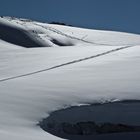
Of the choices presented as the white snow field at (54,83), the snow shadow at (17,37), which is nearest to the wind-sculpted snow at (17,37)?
the snow shadow at (17,37)

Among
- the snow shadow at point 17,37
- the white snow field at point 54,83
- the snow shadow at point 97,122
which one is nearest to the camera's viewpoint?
the white snow field at point 54,83

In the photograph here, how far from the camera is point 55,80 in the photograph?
6098 mm

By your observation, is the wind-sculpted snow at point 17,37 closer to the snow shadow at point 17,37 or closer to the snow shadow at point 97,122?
the snow shadow at point 17,37

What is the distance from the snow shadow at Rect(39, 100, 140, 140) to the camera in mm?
4654

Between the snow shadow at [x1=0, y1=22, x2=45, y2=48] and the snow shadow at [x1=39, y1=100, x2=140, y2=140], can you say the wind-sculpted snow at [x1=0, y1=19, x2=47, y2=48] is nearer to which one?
the snow shadow at [x1=0, y1=22, x2=45, y2=48]

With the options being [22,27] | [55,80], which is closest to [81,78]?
[55,80]

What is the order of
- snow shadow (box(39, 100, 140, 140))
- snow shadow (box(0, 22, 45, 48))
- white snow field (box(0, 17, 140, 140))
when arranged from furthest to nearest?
snow shadow (box(0, 22, 45, 48)), snow shadow (box(39, 100, 140, 140)), white snow field (box(0, 17, 140, 140))

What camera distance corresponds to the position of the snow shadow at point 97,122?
183 inches

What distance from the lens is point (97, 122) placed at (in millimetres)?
4824

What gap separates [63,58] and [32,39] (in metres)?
6.27

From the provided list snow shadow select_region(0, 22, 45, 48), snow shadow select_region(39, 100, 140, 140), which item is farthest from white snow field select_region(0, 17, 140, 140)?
snow shadow select_region(0, 22, 45, 48)

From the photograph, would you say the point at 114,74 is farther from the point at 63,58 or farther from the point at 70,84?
the point at 63,58

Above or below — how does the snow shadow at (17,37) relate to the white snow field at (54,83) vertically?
above

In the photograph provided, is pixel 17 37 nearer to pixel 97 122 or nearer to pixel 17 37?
pixel 17 37
